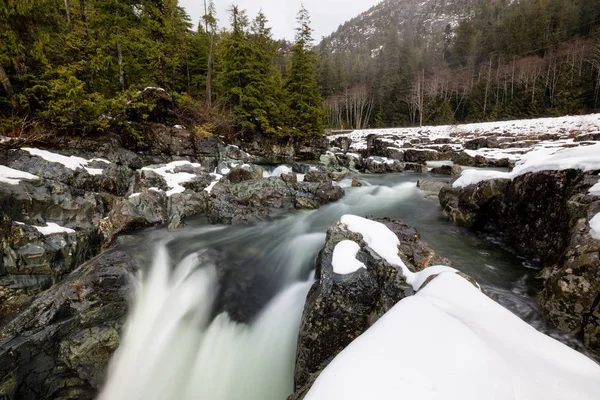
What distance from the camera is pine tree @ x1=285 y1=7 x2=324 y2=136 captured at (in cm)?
1856

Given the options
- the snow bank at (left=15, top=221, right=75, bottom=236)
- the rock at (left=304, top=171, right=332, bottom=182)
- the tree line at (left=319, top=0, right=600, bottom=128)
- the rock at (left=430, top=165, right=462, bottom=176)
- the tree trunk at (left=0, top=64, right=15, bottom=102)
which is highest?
the tree line at (left=319, top=0, right=600, bottom=128)

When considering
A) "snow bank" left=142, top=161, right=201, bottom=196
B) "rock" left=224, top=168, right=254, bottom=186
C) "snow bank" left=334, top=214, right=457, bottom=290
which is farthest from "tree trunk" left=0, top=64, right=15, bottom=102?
"snow bank" left=334, top=214, right=457, bottom=290

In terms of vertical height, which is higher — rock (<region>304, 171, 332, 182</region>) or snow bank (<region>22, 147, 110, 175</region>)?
snow bank (<region>22, 147, 110, 175</region>)

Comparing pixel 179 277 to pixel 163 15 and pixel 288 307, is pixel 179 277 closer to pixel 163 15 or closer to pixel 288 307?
pixel 288 307

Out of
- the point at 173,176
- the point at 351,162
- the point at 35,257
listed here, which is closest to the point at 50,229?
the point at 35,257

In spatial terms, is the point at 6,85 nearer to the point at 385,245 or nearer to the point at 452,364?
the point at 385,245

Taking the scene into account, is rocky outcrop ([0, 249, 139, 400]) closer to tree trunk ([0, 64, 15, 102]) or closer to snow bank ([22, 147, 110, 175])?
snow bank ([22, 147, 110, 175])

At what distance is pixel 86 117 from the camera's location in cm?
966

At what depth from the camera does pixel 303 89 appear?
62.8 feet

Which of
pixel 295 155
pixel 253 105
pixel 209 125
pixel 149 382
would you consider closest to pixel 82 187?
pixel 149 382

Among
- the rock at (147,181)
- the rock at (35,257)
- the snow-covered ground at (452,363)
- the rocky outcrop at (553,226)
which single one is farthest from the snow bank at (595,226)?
the rock at (147,181)

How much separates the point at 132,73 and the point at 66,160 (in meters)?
9.75

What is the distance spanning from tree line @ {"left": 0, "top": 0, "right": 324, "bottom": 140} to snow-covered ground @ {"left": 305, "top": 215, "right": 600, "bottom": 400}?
11.4m

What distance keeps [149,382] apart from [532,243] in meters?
7.84
